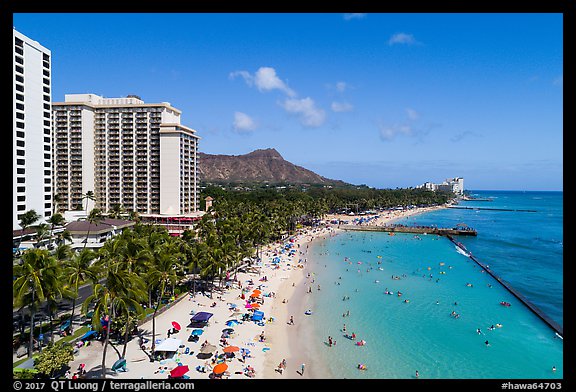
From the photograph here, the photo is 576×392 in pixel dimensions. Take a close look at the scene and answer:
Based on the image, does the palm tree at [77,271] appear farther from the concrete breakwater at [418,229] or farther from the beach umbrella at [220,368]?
the concrete breakwater at [418,229]

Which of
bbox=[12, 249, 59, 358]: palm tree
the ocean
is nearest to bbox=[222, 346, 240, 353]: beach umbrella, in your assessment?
the ocean

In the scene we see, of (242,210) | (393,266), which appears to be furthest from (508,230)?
(242,210)

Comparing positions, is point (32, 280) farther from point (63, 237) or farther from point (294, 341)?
point (63, 237)

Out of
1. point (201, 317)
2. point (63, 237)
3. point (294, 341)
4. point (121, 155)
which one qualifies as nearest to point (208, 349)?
point (201, 317)
